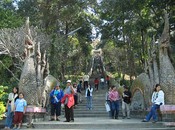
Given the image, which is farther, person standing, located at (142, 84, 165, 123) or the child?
person standing, located at (142, 84, 165, 123)

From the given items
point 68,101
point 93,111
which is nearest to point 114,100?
point 68,101

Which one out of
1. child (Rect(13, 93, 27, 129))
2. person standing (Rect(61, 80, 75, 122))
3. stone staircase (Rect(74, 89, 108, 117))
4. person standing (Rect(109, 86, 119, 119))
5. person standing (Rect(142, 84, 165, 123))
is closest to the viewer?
child (Rect(13, 93, 27, 129))

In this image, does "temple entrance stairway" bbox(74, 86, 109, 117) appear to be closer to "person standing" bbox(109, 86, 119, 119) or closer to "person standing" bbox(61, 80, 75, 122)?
"person standing" bbox(109, 86, 119, 119)

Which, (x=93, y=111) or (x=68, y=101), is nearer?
(x=68, y=101)

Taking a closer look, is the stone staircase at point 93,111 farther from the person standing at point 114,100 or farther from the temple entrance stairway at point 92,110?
the person standing at point 114,100

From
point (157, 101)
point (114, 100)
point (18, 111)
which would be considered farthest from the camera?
point (114, 100)

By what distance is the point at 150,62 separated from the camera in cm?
1477

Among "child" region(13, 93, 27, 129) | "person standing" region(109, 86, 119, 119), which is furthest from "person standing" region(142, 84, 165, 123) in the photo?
"child" region(13, 93, 27, 129)

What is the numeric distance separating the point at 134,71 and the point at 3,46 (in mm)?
13625

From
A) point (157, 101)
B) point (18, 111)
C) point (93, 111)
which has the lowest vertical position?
point (93, 111)

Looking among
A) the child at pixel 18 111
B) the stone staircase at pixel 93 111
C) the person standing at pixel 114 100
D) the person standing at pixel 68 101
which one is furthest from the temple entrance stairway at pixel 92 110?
the child at pixel 18 111

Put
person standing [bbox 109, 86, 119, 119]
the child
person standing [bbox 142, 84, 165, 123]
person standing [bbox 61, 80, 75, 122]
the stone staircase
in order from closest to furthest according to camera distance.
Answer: the child, person standing [bbox 142, 84, 165, 123], person standing [bbox 61, 80, 75, 122], person standing [bbox 109, 86, 119, 119], the stone staircase

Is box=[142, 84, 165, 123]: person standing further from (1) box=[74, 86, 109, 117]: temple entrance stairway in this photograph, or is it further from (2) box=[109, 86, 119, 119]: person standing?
(1) box=[74, 86, 109, 117]: temple entrance stairway

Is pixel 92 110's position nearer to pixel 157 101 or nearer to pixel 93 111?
pixel 93 111
